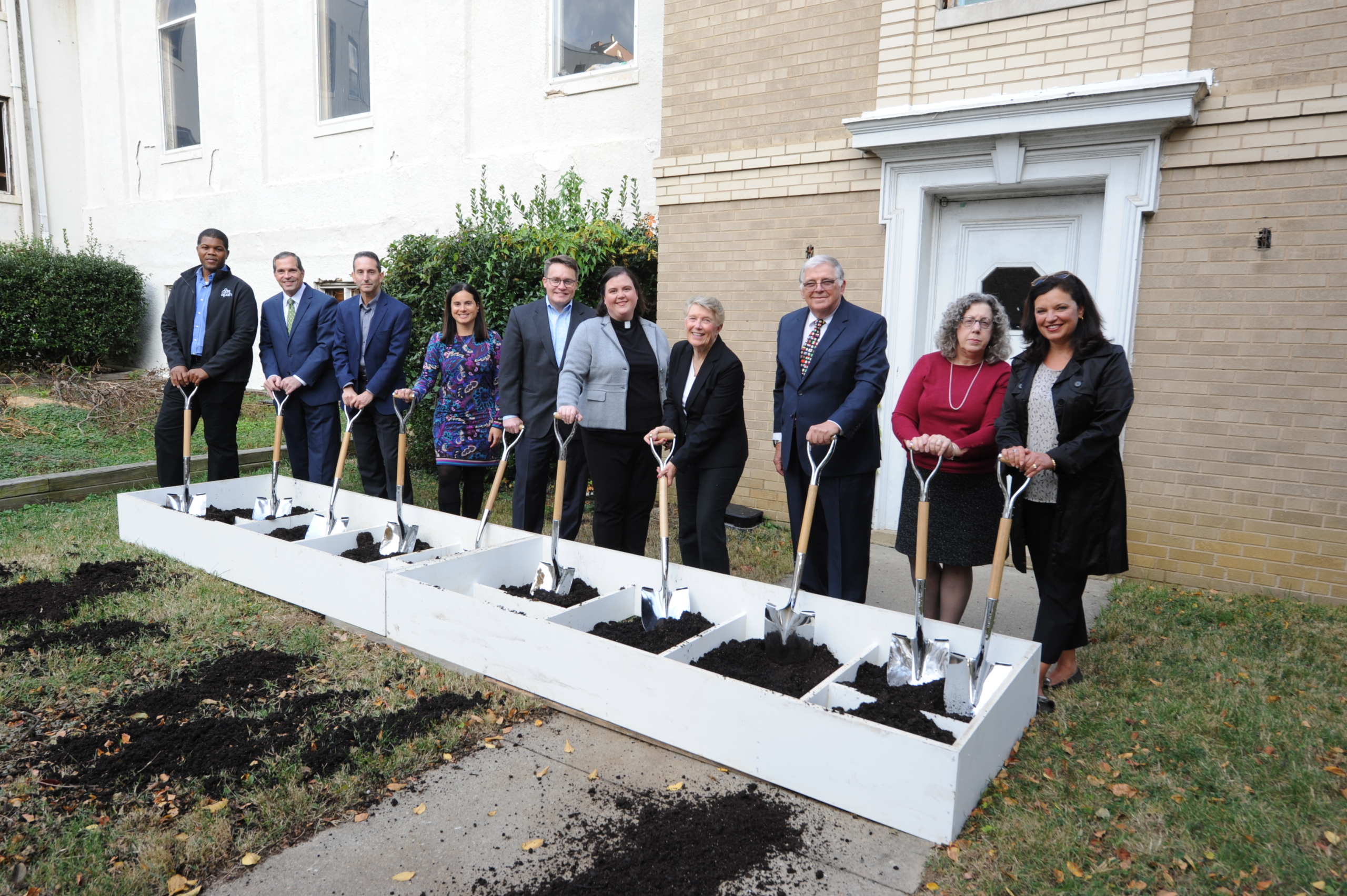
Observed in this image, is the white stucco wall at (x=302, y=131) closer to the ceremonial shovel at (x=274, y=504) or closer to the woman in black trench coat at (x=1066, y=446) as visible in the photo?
the ceremonial shovel at (x=274, y=504)

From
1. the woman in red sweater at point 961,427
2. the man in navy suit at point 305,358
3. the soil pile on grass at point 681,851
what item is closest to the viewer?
the soil pile on grass at point 681,851

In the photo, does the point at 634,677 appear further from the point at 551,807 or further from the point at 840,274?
the point at 840,274

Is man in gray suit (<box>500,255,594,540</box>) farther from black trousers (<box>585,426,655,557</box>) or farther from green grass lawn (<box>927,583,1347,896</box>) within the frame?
green grass lawn (<box>927,583,1347,896</box>)

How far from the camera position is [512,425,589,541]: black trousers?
5.25 metres

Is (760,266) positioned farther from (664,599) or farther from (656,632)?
(656,632)

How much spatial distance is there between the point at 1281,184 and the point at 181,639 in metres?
6.28

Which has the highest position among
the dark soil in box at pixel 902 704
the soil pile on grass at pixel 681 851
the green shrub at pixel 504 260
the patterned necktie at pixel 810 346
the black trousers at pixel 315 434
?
the green shrub at pixel 504 260

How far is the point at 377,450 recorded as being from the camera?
6.34 m

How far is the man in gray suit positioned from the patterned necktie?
149cm

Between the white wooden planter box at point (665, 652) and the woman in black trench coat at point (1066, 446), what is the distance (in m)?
0.49

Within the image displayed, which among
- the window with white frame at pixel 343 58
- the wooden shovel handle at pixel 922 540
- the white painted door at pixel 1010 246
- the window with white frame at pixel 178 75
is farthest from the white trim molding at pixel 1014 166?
the window with white frame at pixel 178 75

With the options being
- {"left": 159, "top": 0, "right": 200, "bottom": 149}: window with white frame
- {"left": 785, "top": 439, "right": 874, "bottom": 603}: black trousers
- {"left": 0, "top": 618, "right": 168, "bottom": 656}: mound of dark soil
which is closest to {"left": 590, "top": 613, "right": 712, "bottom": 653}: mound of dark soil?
{"left": 785, "top": 439, "right": 874, "bottom": 603}: black trousers

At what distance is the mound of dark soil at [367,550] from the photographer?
495 cm

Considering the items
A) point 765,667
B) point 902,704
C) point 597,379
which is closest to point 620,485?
point 597,379
